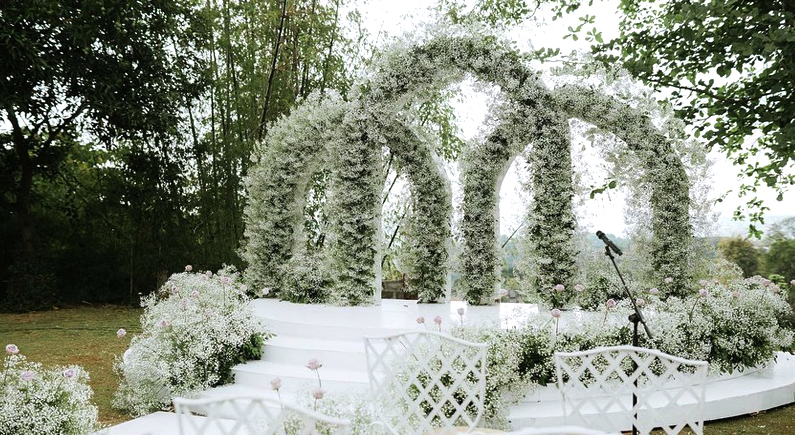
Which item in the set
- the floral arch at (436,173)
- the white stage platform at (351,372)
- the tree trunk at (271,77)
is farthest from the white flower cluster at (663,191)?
the tree trunk at (271,77)

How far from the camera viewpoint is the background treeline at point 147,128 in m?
10.8

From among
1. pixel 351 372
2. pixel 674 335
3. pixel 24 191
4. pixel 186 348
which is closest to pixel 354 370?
pixel 351 372

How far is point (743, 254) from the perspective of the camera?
10008 mm

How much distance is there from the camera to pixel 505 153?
7.58 meters

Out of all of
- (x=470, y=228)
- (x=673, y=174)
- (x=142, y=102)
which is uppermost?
(x=142, y=102)

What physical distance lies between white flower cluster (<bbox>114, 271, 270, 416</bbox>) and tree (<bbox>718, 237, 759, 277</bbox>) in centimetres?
782

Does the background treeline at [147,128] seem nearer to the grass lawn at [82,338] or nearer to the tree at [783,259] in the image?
the grass lawn at [82,338]

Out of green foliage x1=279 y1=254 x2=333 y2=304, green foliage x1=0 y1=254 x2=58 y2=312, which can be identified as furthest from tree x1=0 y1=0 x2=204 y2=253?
green foliage x1=279 y1=254 x2=333 y2=304

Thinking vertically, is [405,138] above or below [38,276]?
above

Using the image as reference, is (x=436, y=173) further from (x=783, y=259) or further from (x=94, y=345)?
(x=783, y=259)

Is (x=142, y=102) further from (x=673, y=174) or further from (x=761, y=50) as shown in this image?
(x=761, y=50)

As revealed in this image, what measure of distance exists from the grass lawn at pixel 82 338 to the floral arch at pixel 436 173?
7.50 ft

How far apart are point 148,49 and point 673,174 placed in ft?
30.2

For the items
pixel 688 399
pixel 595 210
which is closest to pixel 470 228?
pixel 595 210
